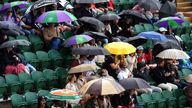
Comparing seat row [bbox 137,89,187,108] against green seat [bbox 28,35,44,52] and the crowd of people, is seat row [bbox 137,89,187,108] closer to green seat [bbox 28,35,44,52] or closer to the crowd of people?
the crowd of people

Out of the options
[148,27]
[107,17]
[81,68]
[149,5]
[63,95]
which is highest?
[149,5]

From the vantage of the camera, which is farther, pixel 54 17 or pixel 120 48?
pixel 54 17

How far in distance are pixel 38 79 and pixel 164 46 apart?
365 centimetres

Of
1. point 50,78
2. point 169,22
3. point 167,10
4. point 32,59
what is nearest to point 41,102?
point 50,78

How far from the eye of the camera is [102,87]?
11609 millimetres

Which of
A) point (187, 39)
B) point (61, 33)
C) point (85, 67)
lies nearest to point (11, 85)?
point (85, 67)

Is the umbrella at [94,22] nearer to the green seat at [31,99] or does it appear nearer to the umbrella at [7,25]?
the umbrella at [7,25]

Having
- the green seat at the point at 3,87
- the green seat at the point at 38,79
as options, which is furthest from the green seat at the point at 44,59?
the green seat at the point at 3,87

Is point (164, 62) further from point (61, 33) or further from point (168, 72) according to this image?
point (61, 33)

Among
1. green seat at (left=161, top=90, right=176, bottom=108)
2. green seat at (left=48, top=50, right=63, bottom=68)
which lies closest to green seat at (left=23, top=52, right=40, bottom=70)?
green seat at (left=48, top=50, right=63, bottom=68)

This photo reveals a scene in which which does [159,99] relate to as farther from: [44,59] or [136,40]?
[44,59]

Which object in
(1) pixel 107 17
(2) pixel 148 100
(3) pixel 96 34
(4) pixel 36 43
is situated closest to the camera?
(2) pixel 148 100

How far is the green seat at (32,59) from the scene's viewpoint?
14312 millimetres

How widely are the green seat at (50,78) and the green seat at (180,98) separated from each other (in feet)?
9.00
